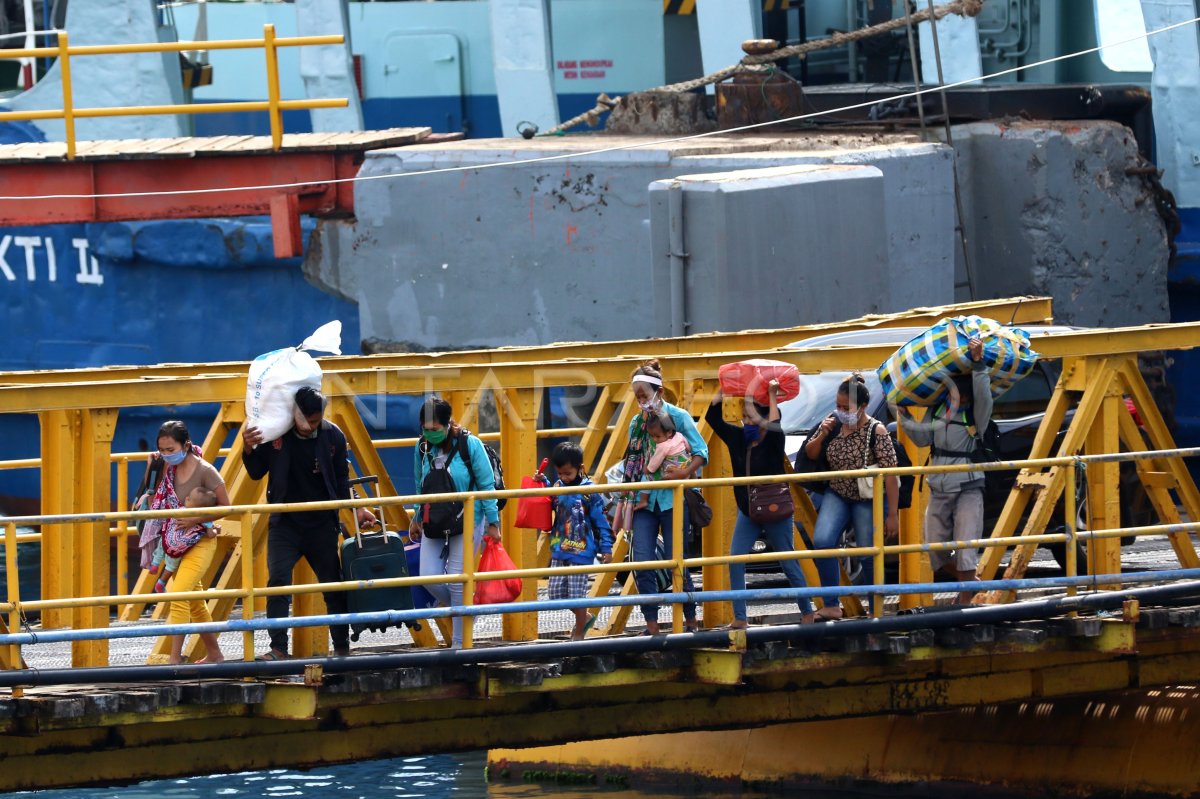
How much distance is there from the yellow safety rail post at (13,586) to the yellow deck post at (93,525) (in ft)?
1.05


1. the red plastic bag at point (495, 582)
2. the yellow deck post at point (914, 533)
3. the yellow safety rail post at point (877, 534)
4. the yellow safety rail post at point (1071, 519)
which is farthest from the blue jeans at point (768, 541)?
the yellow safety rail post at point (1071, 519)

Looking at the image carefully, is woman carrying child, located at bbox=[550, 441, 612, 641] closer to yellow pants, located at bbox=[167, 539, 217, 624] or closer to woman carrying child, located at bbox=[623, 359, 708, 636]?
woman carrying child, located at bbox=[623, 359, 708, 636]

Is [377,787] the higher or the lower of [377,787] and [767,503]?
the lower

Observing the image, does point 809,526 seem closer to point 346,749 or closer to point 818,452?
point 818,452

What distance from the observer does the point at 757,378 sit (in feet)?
30.7

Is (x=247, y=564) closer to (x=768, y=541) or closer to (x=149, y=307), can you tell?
(x=768, y=541)

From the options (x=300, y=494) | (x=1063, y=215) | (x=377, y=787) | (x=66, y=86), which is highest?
(x=66, y=86)

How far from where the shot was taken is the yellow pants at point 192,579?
8.91 meters

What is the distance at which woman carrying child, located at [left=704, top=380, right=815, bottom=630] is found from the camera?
31.1 feet

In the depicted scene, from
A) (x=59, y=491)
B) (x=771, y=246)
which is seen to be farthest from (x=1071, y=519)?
(x=771, y=246)

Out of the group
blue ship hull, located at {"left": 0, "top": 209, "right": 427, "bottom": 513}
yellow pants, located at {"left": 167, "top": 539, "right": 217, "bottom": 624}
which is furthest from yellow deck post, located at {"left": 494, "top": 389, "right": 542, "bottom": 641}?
blue ship hull, located at {"left": 0, "top": 209, "right": 427, "bottom": 513}

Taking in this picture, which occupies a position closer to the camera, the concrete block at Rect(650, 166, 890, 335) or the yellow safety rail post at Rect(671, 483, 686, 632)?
Answer: the yellow safety rail post at Rect(671, 483, 686, 632)

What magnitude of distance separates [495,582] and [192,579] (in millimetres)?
1390

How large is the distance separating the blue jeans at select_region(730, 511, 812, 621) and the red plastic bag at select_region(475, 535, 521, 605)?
1.09 meters
